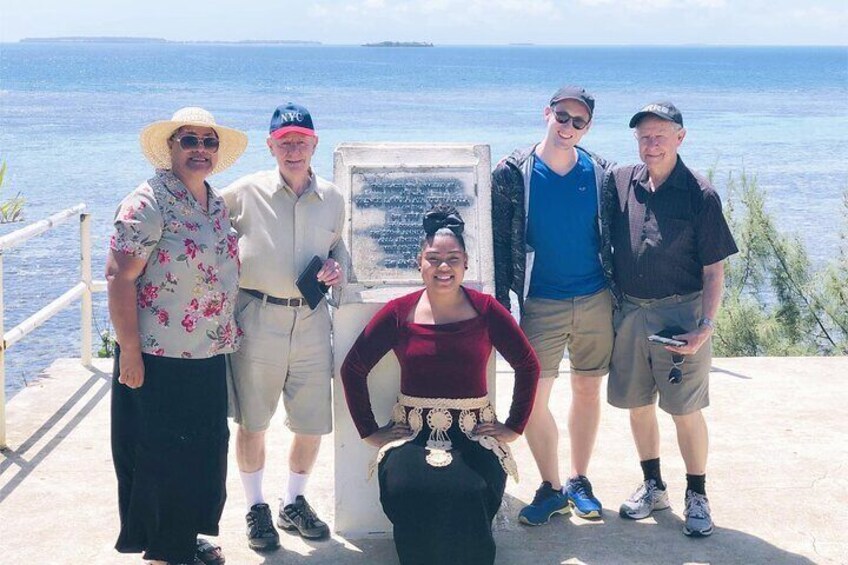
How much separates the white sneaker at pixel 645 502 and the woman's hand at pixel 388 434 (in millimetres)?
1260

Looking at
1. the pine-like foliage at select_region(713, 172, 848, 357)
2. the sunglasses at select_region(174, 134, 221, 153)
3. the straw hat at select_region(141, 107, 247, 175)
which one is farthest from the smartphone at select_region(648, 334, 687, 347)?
the pine-like foliage at select_region(713, 172, 848, 357)

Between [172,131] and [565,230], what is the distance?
69.6 inches

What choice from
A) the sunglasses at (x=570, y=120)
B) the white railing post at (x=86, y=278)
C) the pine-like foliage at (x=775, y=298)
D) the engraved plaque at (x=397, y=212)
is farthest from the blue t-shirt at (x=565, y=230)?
the pine-like foliage at (x=775, y=298)

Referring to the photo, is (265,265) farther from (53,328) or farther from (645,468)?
(53,328)

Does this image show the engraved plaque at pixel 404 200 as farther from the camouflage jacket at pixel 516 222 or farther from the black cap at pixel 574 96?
the black cap at pixel 574 96

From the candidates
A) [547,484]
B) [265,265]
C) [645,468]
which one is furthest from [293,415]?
[645,468]

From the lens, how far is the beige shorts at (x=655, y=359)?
16.8ft

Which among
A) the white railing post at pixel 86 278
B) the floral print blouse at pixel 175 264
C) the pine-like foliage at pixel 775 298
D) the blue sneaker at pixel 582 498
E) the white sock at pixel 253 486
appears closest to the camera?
the floral print blouse at pixel 175 264

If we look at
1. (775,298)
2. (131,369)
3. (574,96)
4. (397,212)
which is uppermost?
(574,96)

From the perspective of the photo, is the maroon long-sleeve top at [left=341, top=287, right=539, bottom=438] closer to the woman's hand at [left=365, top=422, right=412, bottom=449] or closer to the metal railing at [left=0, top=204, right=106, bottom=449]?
the woman's hand at [left=365, top=422, right=412, bottom=449]

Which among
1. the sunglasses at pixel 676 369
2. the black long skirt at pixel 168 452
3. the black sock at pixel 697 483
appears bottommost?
the black sock at pixel 697 483

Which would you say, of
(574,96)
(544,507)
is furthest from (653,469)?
(574,96)

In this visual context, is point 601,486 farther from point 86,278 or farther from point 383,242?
point 86,278

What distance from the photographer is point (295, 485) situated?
16.8 ft
